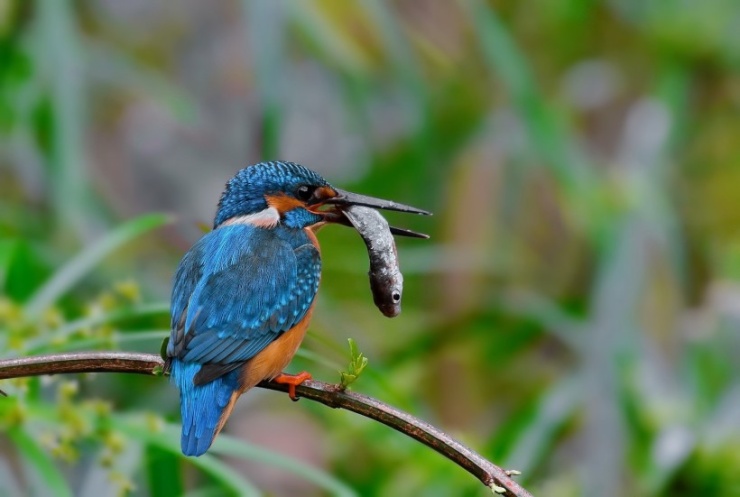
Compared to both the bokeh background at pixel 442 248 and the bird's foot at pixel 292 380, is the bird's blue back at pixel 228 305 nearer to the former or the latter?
the bird's foot at pixel 292 380

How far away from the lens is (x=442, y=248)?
12.2 feet

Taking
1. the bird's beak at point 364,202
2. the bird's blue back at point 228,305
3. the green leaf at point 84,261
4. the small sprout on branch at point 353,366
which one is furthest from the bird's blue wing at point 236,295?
the green leaf at point 84,261

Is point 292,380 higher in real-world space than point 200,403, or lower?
higher

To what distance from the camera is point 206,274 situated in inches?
69.2

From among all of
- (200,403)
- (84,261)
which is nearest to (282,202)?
(200,403)

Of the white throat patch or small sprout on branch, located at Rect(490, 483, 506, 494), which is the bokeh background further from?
small sprout on branch, located at Rect(490, 483, 506, 494)

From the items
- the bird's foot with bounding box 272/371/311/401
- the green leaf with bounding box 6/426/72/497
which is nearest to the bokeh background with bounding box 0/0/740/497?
the green leaf with bounding box 6/426/72/497

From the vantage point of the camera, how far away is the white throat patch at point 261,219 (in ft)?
6.37

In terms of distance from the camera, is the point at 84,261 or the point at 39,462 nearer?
the point at 39,462

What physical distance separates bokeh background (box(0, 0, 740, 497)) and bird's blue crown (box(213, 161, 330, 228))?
225mm

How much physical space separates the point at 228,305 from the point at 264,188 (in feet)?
1.04

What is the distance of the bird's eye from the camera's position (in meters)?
1.97

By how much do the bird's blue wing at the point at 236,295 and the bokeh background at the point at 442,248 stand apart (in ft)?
0.59

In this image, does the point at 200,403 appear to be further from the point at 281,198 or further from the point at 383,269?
the point at 281,198
